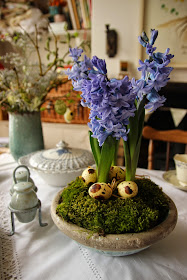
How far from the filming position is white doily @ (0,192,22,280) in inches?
17.7

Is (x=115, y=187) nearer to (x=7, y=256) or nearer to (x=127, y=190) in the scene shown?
(x=127, y=190)

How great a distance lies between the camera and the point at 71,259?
0.49 m

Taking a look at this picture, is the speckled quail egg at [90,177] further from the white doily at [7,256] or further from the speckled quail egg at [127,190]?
the white doily at [7,256]

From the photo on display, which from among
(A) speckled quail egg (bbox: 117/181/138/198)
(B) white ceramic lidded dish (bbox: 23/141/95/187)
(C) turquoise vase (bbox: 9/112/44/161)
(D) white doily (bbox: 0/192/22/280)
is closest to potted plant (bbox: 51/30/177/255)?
(A) speckled quail egg (bbox: 117/181/138/198)

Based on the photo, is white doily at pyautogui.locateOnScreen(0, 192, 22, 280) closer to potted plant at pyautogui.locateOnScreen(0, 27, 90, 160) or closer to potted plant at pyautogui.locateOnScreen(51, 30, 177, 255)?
potted plant at pyautogui.locateOnScreen(51, 30, 177, 255)

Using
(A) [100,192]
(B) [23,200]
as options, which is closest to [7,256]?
(B) [23,200]

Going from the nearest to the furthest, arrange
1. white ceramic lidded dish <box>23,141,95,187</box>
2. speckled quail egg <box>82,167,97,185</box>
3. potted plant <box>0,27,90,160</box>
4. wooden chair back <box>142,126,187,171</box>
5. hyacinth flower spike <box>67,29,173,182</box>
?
hyacinth flower spike <box>67,29,173,182</box> → speckled quail egg <box>82,167,97,185</box> → white ceramic lidded dish <box>23,141,95,187</box> → potted plant <box>0,27,90,160</box> → wooden chair back <box>142,126,187,171</box>

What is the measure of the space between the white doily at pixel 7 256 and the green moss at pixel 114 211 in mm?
134

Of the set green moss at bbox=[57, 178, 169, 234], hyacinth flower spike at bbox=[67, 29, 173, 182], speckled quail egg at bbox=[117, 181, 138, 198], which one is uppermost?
hyacinth flower spike at bbox=[67, 29, 173, 182]

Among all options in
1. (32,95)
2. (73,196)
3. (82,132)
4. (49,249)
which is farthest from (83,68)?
(82,132)

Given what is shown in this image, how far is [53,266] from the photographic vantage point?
1.55 feet

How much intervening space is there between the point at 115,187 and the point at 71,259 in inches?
7.0

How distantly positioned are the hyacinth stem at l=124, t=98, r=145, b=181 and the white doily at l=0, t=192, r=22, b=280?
0.99 ft

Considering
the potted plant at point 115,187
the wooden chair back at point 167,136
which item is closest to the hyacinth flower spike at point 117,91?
the potted plant at point 115,187
